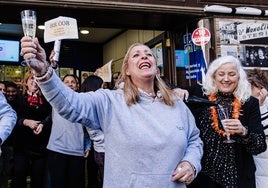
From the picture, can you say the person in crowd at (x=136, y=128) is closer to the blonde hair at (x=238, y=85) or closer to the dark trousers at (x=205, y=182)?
the dark trousers at (x=205, y=182)

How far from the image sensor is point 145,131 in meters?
1.90

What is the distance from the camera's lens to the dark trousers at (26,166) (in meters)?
4.42

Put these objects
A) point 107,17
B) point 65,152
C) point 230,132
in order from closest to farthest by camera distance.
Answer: point 230,132
point 65,152
point 107,17

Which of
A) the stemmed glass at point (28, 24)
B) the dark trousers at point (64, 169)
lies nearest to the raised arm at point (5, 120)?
the stemmed glass at point (28, 24)

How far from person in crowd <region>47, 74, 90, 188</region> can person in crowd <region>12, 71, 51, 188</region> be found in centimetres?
36

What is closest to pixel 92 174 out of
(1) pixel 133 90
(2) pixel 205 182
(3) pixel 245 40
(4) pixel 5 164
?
(4) pixel 5 164

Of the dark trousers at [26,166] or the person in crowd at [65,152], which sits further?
the dark trousers at [26,166]

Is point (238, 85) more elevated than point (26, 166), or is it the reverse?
point (238, 85)

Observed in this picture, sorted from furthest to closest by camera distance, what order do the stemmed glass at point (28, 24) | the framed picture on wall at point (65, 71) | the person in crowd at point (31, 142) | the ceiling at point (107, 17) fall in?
the framed picture on wall at point (65, 71)
the ceiling at point (107, 17)
the person in crowd at point (31, 142)
the stemmed glass at point (28, 24)

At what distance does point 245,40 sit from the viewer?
580cm

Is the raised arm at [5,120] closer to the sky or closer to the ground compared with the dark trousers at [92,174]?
closer to the sky

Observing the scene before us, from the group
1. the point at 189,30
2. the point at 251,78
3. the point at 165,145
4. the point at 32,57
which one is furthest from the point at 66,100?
the point at 189,30

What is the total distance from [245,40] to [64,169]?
11.2 feet

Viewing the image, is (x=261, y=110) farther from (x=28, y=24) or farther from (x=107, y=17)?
(x=107, y=17)
